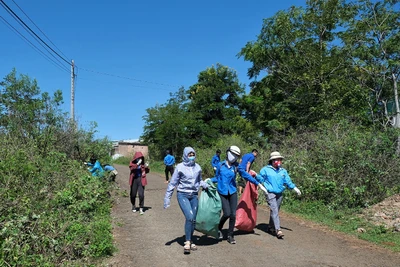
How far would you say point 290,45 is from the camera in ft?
72.9

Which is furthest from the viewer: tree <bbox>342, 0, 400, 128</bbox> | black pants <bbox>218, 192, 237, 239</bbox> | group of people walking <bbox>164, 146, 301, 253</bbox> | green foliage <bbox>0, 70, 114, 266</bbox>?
tree <bbox>342, 0, 400, 128</bbox>

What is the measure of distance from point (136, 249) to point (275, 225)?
2829 mm

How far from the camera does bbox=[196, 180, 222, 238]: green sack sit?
6395 mm

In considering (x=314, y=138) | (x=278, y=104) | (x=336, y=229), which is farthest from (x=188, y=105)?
(x=336, y=229)

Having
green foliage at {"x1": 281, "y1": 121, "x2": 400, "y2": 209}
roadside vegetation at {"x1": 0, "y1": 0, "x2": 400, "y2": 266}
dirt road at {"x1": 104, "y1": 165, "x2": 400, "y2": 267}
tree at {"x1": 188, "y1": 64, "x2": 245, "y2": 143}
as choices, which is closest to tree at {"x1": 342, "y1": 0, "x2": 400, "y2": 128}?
roadside vegetation at {"x1": 0, "y1": 0, "x2": 400, "y2": 266}

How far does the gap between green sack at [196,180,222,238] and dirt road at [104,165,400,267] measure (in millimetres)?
338

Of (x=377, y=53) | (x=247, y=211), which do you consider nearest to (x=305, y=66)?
(x=377, y=53)

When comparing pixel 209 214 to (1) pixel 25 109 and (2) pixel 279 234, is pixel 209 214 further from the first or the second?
(1) pixel 25 109

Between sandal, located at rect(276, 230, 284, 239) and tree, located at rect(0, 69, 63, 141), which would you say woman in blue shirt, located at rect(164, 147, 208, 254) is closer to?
sandal, located at rect(276, 230, 284, 239)

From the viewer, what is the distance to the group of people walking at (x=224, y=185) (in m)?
6.20

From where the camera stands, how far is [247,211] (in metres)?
7.38

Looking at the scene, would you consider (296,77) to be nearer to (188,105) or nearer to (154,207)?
(154,207)

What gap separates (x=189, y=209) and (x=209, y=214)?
0.47 metres

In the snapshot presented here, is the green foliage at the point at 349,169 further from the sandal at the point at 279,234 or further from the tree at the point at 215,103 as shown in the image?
the tree at the point at 215,103
